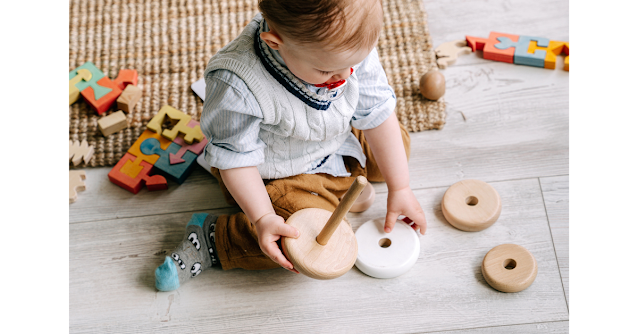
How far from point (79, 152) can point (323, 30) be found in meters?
0.60

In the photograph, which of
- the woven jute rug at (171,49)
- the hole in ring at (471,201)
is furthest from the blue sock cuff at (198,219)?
the hole in ring at (471,201)

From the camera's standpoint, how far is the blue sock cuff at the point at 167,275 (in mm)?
769

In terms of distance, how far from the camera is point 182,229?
0.85m

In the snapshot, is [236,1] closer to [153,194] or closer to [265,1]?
[153,194]

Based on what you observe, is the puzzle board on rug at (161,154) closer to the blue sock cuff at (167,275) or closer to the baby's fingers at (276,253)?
the blue sock cuff at (167,275)

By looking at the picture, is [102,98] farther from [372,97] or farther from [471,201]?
[471,201]

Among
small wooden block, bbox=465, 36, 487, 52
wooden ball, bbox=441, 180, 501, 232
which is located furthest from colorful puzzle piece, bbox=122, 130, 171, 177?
small wooden block, bbox=465, 36, 487, 52

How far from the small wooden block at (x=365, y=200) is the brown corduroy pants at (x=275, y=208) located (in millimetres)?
42

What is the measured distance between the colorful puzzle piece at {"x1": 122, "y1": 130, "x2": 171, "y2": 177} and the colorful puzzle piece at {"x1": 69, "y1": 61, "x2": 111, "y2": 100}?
0.12 metres

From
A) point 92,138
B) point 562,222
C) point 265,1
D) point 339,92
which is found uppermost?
point 265,1

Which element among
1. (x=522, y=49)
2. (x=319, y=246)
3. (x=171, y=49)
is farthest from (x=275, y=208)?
(x=522, y=49)

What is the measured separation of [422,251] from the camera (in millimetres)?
815

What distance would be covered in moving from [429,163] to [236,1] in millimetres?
530

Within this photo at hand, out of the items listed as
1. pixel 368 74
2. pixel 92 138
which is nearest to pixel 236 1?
pixel 92 138
